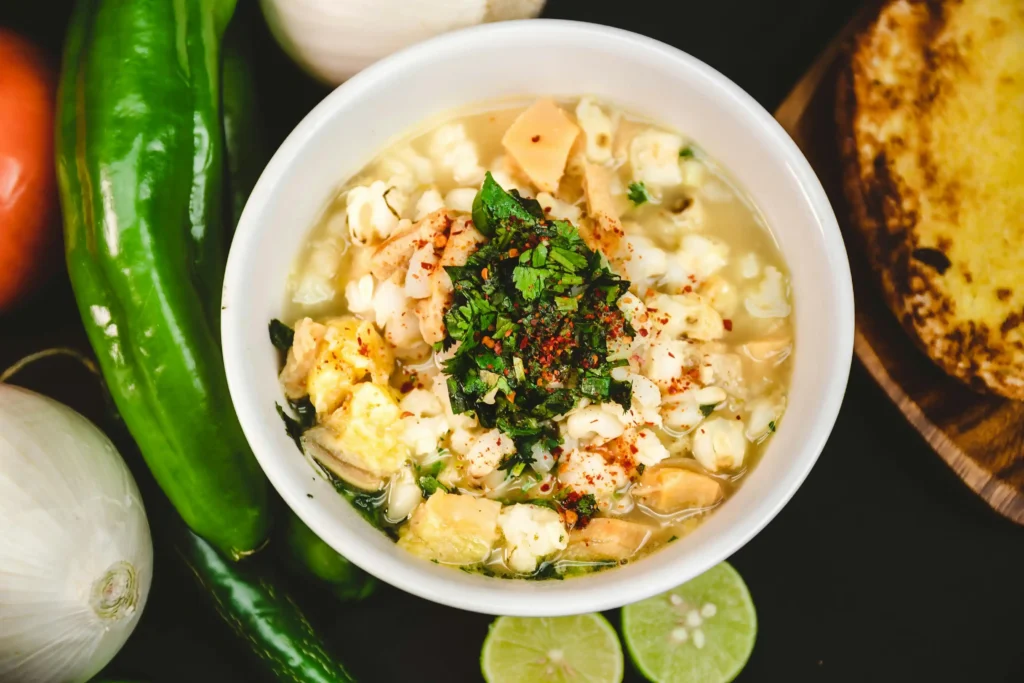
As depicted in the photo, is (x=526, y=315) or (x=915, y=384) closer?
(x=526, y=315)

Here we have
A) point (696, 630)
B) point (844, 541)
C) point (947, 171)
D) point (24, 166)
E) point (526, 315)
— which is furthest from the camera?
point (844, 541)

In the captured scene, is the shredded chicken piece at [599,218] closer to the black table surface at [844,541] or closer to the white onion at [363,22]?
the white onion at [363,22]

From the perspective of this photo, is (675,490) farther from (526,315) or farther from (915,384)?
(915,384)

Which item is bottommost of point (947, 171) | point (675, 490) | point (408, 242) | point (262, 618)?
point (262, 618)


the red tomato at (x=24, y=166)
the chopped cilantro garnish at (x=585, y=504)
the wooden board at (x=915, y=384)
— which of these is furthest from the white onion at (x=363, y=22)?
the chopped cilantro garnish at (x=585, y=504)

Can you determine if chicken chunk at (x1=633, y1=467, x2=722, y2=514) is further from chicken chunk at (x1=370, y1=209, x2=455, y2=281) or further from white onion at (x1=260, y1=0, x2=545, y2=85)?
white onion at (x1=260, y1=0, x2=545, y2=85)

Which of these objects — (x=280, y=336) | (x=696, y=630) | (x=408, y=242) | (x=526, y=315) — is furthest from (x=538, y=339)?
(x=696, y=630)

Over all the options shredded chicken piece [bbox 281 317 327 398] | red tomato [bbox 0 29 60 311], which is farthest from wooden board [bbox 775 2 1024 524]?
red tomato [bbox 0 29 60 311]
